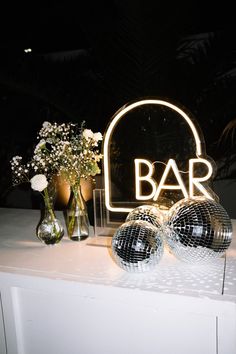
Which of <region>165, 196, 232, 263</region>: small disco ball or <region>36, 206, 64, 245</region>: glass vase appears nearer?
<region>165, 196, 232, 263</region>: small disco ball

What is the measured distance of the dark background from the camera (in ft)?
5.44

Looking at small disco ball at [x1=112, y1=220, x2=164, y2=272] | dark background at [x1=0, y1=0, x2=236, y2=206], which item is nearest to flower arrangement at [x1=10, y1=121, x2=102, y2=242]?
small disco ball at [x1=112, y1=220, x2=164, y2=272]

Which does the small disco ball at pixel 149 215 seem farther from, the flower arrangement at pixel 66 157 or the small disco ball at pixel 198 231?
the flower arrangement at pixel 66 157

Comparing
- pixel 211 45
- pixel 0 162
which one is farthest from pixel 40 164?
pixel 211 45

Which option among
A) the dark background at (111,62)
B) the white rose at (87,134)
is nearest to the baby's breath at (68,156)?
the white rose at (87,134)

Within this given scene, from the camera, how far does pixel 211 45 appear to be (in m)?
1.67

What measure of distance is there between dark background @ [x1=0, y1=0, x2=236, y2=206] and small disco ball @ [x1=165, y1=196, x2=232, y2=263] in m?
0.81

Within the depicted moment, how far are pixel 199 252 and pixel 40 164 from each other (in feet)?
2.19

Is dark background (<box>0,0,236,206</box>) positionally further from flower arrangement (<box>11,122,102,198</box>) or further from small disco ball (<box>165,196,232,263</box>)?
small disco ball (<box>165,196,232,263</box>)

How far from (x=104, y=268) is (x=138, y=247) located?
0.16 metres

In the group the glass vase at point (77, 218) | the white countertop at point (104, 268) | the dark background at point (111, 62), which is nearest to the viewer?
the white countertop at point (104, 268)

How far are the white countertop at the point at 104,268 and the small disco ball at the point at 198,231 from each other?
0.19 feet

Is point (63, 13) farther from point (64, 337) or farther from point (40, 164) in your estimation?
point (64, 337)

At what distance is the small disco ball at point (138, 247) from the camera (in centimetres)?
96
